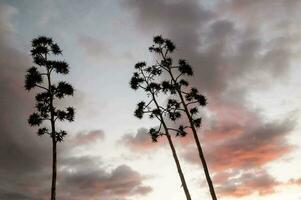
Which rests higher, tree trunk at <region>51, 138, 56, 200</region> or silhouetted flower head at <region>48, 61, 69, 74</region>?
silhouetted flower head at <region>48, 61, 69, 74</region>

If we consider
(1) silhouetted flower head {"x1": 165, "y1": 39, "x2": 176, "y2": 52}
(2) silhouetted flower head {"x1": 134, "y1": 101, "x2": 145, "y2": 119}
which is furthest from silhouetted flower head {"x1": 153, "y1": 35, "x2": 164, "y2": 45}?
(2) silhouetted flower head {"x1": 134, "y1": 101, "x2": 145, "y2": 119}

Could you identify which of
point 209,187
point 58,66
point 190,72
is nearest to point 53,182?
point 58,66

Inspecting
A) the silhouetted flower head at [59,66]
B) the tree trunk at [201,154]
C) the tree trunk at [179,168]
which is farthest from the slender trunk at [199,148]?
the silhouetted flower head at [59,66]

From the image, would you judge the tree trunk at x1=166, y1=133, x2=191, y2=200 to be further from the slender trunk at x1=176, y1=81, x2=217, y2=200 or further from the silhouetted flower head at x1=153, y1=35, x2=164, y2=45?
the silhouetted flower head at x1=153, y1=35, x2=164, y2=45

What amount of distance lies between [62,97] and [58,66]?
2.55m

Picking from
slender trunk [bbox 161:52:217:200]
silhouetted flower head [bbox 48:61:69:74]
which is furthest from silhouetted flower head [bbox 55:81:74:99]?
slender trunk [bbox 161:52:217:200]

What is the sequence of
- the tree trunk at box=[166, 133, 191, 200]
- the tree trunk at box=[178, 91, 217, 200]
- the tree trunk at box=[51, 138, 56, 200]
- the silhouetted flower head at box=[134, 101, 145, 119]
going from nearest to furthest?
the tree trunk at box=[51, 138, 56, 200] < the tree trunk at box=[178, 91, 217, 200] < the tree trunk at box=[166, 133, 191, 200] < the silhouetted flower head at box=[134, 101, 145, 119]

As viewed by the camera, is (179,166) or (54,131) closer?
(54,131)

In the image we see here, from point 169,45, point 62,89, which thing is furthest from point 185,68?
point 62,89

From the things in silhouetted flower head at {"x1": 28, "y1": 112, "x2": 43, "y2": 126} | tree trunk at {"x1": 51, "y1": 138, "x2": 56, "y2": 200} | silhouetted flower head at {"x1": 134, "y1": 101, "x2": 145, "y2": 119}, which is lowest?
tree trunk at {"x1": 51, "y1": 138, "x2": 56, "y2": 200}

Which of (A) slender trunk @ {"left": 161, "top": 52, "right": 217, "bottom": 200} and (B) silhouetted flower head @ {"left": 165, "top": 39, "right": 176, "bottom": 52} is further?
(B) silhouetted flower head @ {"left": 165, "top": 39, "right": 176, "bottom": 52}

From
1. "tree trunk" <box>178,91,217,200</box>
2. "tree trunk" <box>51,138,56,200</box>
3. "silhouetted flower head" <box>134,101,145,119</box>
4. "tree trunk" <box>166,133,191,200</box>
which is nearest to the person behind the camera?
"tree trunk" <box>51,138,56,200</box>

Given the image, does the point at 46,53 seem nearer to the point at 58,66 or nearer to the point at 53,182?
the point at 58,66

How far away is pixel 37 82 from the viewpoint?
3114 cm
